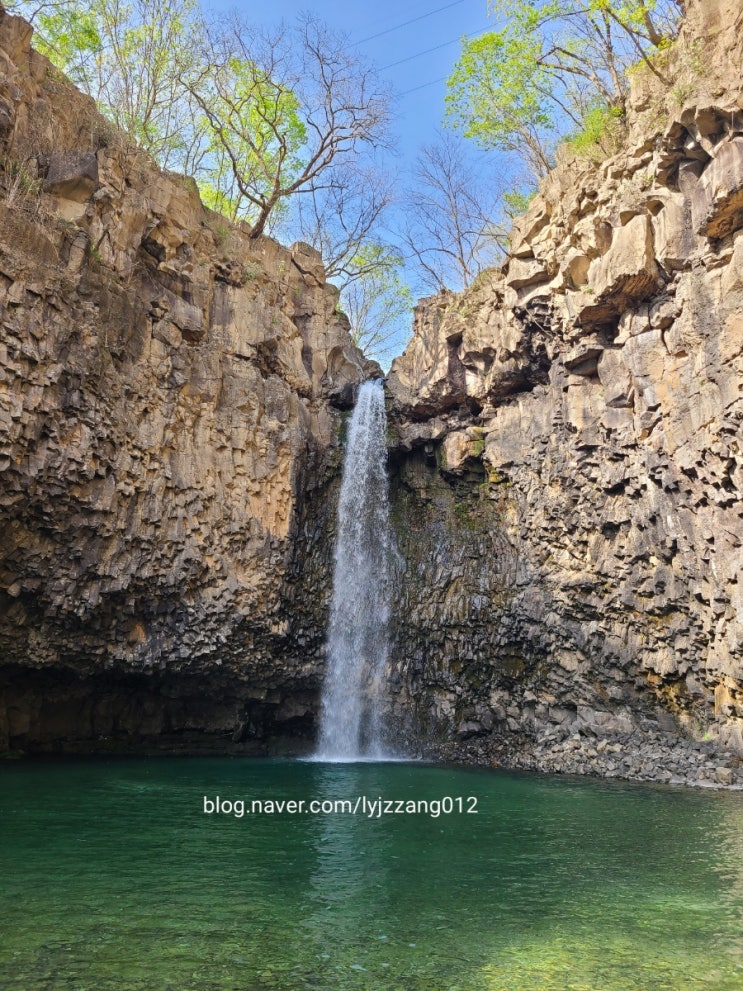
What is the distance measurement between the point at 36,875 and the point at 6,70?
15575 millimetres

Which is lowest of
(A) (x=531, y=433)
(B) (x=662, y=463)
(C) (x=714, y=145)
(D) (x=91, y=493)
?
(D) (x=91, y=493)

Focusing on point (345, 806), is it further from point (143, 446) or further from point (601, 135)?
point (601, 135)

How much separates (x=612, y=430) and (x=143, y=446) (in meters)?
10.9

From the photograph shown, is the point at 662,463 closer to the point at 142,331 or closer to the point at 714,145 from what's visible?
the point at 714,145

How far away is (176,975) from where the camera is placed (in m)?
4.62

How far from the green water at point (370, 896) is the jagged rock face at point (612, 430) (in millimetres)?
4289

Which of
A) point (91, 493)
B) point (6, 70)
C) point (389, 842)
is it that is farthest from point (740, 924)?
point (6, 70)

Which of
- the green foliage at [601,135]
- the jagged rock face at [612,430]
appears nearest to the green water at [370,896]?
the jagged rock face at [612,430]

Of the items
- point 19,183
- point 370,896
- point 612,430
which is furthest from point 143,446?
point 370,896

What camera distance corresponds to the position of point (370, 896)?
6.61 metres

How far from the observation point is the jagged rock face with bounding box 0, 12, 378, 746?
46.8ft

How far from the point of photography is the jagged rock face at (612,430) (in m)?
13.7

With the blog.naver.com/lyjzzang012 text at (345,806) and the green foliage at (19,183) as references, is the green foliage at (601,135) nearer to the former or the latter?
the green foliage at (19,183)

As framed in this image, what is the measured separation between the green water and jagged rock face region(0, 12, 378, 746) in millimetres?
5048
